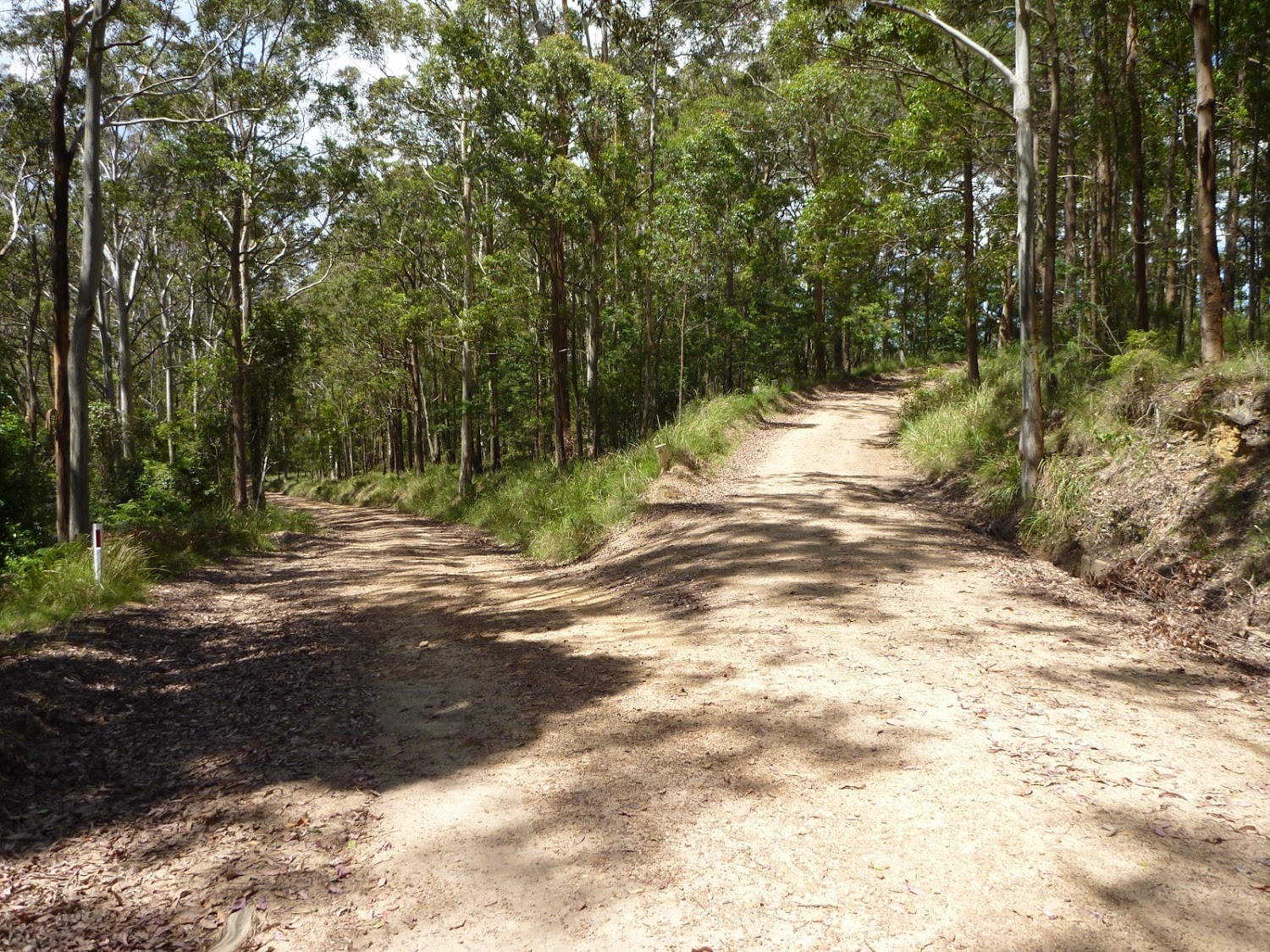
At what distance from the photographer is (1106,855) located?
125 inches

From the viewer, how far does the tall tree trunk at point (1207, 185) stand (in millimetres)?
8477

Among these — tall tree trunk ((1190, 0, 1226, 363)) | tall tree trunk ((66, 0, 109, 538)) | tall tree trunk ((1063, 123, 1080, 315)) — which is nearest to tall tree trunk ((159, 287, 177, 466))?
tall tree trunk ((66, 0, 109, 538))

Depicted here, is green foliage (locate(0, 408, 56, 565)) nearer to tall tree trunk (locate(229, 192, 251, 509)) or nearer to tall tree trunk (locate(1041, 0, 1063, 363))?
tall tree trunk (locate(229, 192, 251, 509))

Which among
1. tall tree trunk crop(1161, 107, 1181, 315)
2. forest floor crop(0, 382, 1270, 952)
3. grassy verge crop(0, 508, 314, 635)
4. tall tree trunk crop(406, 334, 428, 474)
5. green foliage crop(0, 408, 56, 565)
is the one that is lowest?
forest floor crop(0, 382, 1270, 952)

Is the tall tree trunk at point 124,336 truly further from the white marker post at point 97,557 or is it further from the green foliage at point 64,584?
the white marker post at point 97,557

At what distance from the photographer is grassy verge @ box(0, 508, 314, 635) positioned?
7.85 metres

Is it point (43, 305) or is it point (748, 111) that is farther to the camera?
point (43, 305)

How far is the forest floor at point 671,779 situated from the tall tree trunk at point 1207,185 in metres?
3.57

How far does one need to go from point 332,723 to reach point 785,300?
28.4 metres

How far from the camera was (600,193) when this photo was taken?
19.0 meters

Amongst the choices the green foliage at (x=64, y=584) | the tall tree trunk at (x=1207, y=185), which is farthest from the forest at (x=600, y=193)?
the green foliage at (x=64, y=584)

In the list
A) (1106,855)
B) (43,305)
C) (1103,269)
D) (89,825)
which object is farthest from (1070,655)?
(43,305)

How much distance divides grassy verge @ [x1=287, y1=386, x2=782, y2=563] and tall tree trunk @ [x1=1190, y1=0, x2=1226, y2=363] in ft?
27.3

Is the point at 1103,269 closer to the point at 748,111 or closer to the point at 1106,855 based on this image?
the point at 748,111
